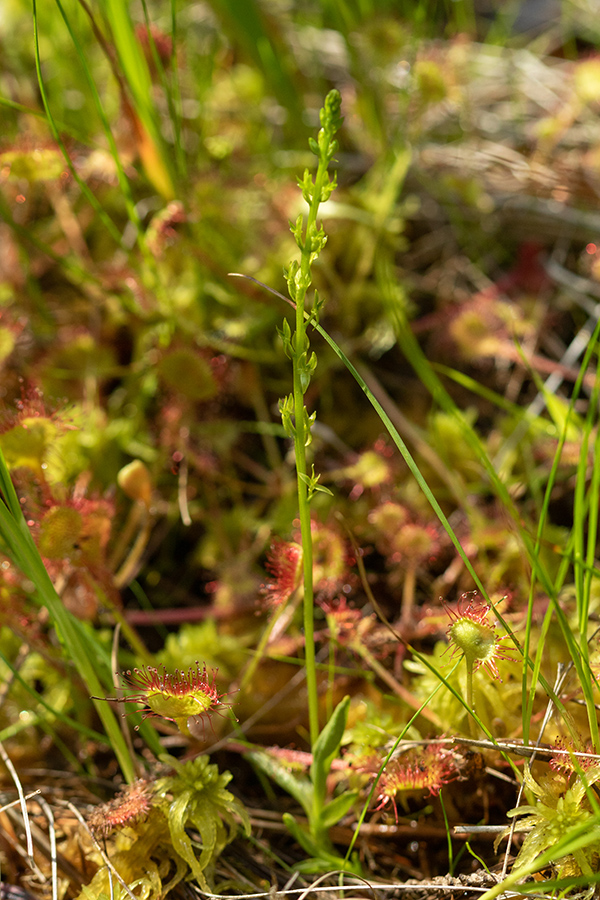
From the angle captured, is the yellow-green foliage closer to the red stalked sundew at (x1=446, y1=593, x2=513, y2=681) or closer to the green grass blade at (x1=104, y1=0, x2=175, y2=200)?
the red stalked sundew at (x1=446, y1=593, x2=513, y2=681)

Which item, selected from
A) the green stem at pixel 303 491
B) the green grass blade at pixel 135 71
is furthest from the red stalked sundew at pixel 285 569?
the green grass blade at pixel 135 71

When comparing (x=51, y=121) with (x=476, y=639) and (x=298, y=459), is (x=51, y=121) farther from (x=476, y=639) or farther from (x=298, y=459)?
(x=476, y=639)

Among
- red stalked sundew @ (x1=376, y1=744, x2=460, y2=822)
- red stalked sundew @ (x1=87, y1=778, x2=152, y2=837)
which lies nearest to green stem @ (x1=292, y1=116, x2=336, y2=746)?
red stalked sundew @ (x1=376, y1=744, x2=460, y2=822)

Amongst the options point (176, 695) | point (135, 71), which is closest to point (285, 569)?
point (176, 695)

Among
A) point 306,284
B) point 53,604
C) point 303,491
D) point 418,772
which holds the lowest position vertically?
point 418,772

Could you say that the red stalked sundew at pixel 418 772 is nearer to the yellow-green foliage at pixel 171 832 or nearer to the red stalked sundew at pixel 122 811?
the yellow-green foliage at pixel 171 832

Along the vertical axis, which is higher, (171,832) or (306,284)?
(306,284)

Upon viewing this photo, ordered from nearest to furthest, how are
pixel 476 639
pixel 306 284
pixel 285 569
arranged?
pixel 306 284 < pixel 476 639 < pixel 285 569

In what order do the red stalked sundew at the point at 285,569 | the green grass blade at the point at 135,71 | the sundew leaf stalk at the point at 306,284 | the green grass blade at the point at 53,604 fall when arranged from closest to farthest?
the sundew leaf stalk at the point at 306,284 → the green grass blade at the point at 53,604 → the red stalked sundew at the point at 285,569 → the green grass blade at the point at 135,71
